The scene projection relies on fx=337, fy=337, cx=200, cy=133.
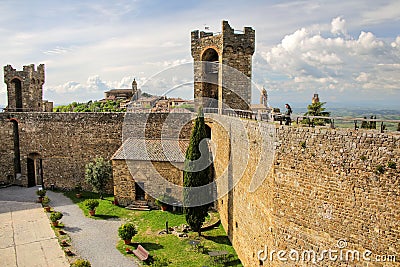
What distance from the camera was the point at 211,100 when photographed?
22.6 m

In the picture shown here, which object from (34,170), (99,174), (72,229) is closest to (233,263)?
(72,229)

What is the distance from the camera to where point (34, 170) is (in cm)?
2778

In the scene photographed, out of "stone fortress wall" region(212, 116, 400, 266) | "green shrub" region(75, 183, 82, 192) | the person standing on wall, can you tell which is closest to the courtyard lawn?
"stone fortress wall" region(212, 116, 400, 266)

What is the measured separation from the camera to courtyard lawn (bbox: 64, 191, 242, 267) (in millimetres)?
14836

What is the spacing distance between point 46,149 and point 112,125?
6122 mm

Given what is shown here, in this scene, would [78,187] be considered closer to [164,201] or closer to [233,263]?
[164,201]

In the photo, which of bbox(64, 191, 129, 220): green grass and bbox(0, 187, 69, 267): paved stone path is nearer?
bbox(0, 187, 69, 267): paved stone path

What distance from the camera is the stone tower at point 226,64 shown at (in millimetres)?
20438

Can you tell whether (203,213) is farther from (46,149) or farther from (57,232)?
(46,149)

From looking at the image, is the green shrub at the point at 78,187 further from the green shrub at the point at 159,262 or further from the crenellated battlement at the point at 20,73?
the green shrub at the point at 159,262

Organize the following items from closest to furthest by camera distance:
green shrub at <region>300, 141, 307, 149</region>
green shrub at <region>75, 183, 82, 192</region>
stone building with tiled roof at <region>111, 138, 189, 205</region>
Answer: green shrub at <region>300, 141, 307, 149</region> < stone building with tiled roof at <region>111, 138, 189, 205</region> < green shrub at <region>75, 183, 82, 192</region>

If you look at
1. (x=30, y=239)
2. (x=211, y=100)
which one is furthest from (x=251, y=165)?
(x=30, y=239)

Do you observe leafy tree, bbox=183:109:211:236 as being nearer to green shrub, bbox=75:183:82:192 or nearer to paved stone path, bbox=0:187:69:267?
paved stone path, bbox=0:187:69:267

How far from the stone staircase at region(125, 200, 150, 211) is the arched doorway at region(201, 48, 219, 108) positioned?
7.54m
